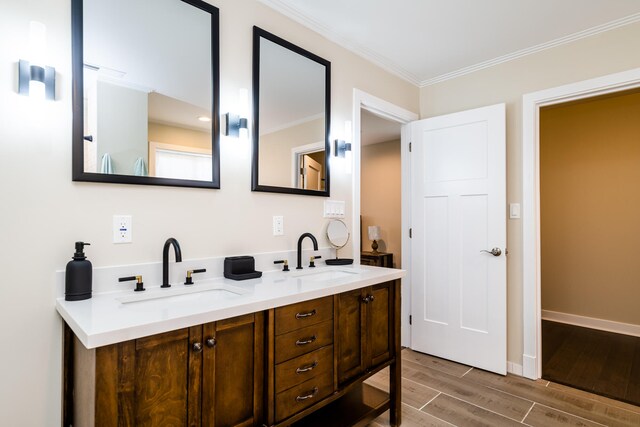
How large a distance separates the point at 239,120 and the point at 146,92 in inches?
18.0

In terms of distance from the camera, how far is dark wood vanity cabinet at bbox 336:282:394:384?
1.68 meters

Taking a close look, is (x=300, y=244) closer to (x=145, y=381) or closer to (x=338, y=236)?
(x=338, y=236)

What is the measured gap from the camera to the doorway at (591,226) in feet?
11.4

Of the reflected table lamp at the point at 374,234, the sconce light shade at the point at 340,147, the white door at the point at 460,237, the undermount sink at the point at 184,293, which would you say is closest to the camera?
the undermount sink at the point at 184,293

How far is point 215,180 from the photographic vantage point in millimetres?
1786

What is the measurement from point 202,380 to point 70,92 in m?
1.23

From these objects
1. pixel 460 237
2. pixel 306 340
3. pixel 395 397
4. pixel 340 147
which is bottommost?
pixel 395 397

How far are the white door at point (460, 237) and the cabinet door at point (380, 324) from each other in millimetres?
1156

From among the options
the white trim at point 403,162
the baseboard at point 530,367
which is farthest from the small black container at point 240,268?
the baseboard at point 530,367

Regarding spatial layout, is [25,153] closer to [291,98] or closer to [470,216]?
[291,98]

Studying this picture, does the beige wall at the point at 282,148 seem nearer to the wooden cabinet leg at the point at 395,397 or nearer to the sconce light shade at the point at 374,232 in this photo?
the wooden cabinet leg at the point at 395,397

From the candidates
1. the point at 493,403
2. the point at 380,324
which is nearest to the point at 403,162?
the point at 380,324

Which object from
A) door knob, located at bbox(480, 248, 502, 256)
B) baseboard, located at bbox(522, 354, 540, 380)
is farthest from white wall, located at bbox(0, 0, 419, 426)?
baseboard, located at bbox(522, 354, 540, 380)

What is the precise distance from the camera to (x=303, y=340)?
146 centimetres
